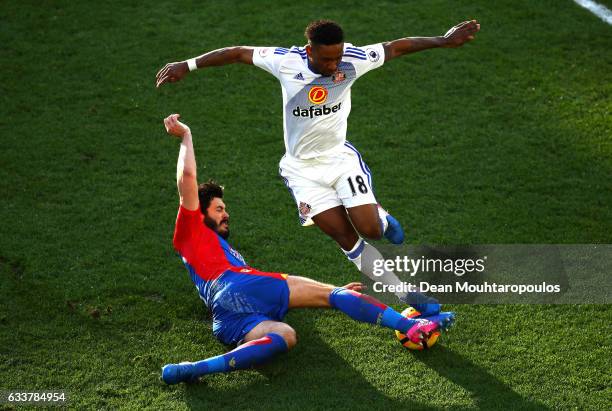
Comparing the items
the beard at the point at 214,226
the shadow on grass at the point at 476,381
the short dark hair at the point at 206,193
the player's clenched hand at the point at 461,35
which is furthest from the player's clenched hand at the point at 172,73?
the shadow on grass at the point at 476,381

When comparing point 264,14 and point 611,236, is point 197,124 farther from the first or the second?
point 611,236

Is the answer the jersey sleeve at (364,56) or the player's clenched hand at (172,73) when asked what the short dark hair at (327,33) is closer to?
the jersey sleeve at (364,56)

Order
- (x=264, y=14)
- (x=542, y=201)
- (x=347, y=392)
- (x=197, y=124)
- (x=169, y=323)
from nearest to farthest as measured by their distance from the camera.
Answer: (x=347, y=392) < (x=169, y=323) < (x=542, y=201) < (x=197, y=124) < (x=264, y=14)

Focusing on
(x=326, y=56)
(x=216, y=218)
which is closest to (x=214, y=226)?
(x=216, y=218)

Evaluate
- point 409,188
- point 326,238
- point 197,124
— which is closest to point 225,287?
point 326,238

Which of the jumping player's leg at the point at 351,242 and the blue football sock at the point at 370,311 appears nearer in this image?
the blue football sock at the point at 370,311

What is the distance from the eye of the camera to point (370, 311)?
6.23m

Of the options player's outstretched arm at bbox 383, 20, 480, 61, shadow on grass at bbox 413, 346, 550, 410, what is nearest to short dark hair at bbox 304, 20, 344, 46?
player's outstretched arm at bbox 383, 20, 480, 61

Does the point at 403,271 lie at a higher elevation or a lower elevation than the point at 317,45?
lower

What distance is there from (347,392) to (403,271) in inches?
65.1

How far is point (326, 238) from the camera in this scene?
7.83 m

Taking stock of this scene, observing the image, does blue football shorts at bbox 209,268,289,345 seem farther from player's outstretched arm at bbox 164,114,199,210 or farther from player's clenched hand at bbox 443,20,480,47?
player's clenched hand at bbox 443,20,480,47

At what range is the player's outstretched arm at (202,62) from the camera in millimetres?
6555

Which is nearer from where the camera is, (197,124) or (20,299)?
(20,299)
